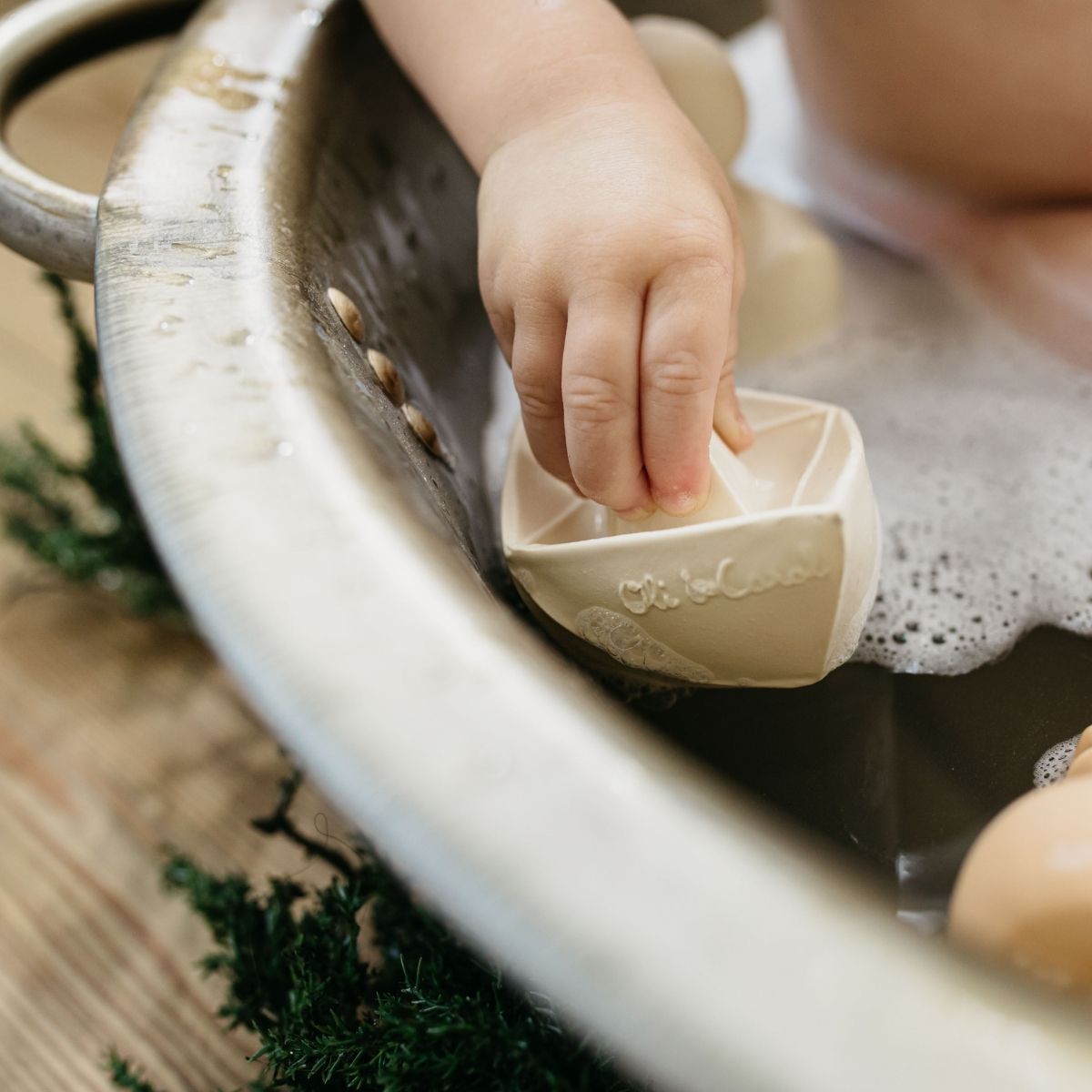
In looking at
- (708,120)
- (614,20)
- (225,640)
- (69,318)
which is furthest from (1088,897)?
(69,318)

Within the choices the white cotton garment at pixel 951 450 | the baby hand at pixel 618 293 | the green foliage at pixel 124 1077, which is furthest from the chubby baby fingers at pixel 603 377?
the green foliage at pixel 124 1077

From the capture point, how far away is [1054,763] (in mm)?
464

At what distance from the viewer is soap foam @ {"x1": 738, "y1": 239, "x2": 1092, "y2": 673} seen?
0.55m

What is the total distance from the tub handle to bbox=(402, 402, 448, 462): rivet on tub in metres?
0.14

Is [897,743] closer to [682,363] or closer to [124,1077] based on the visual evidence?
[682,363]

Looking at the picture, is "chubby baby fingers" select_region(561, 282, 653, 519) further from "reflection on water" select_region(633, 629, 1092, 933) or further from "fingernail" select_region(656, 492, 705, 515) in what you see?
"reflection on water" select_region(633, 629, 1092, 933)

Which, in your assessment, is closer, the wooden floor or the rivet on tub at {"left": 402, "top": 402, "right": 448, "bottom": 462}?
the rivet on tub at {"left": 402, "top": 402, "right": 448, "bottom": 462}

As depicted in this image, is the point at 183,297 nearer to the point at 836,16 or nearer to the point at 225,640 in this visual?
the point at 225,640

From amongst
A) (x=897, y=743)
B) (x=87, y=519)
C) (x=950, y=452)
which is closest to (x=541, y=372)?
(x=897, y=743)

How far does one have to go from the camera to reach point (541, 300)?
396 mm

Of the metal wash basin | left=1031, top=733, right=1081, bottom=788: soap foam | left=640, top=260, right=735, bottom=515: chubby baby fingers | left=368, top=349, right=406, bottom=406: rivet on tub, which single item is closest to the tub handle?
the metal wash basin

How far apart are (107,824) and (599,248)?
0.51 meters

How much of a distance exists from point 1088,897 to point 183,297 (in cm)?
32

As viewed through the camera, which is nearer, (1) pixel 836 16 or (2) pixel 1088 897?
(2) pixel 1088 897
